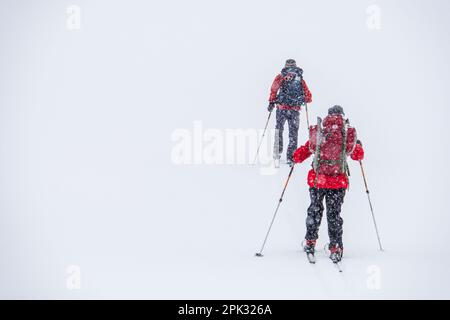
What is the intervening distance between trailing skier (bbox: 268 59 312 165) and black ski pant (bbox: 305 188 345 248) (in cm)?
450

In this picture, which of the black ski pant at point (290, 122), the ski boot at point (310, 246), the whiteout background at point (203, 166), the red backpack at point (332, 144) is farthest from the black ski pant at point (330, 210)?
the black ski pant at point (290, 122)

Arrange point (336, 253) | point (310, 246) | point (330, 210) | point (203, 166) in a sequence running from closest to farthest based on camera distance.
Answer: point (330, 210) → point (336, 253) → point (310, 246) → point (203, 166)

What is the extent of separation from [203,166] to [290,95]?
282 cm

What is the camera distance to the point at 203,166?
12.3 meters

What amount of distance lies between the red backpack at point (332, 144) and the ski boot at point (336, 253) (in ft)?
3.39

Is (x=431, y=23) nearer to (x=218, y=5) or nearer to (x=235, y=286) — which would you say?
(x=218, y=5)

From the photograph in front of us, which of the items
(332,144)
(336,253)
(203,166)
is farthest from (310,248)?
(203,166)

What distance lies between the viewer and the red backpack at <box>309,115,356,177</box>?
21.2 ft

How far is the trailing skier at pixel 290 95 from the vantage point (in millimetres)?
10750

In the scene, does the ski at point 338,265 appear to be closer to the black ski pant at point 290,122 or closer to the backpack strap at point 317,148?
the backpack strap at point 317,148

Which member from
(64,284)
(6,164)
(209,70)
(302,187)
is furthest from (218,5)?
(64,284)

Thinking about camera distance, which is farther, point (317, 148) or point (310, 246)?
point (310, 246)

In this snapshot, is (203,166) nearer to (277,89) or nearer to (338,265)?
(277,89)

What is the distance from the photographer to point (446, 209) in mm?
10172
